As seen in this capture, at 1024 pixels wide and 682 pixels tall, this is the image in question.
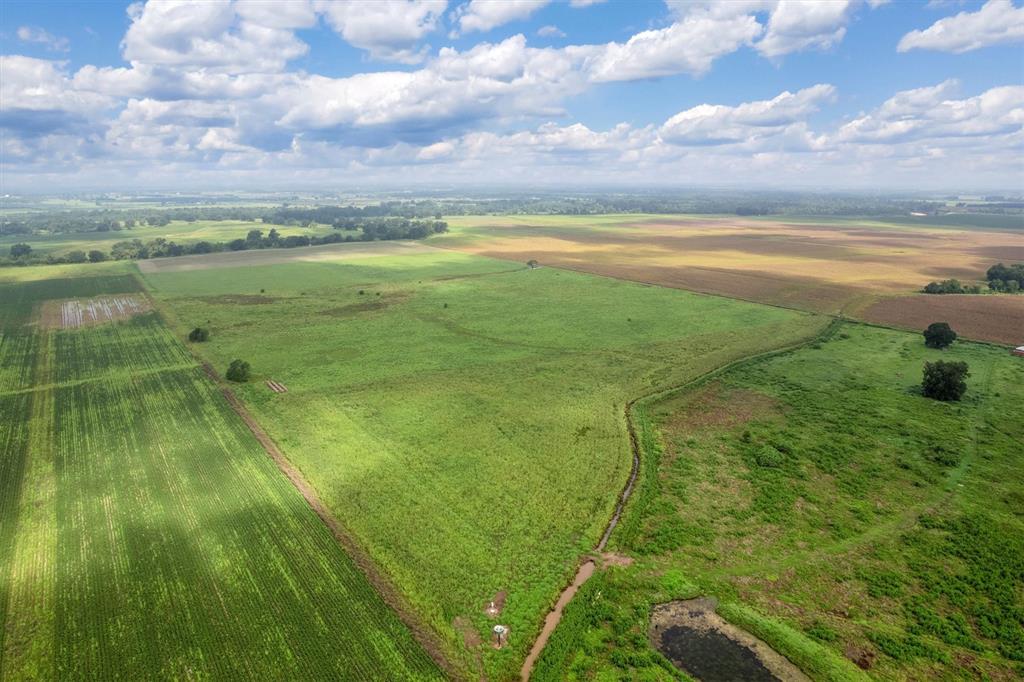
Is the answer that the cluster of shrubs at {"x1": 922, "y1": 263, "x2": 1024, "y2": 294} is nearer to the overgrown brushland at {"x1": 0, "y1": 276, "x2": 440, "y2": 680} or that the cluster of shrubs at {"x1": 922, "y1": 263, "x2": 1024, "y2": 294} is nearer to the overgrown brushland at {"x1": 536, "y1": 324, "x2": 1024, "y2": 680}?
the overgrown brushland at {"x1": 536, "y1": 324, "x2": 1024, "y2": 680}

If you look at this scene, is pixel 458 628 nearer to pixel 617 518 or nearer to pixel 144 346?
pixel 617 518

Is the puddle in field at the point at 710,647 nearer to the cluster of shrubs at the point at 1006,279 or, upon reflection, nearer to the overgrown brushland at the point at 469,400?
the overgrown brushland at the point at 469,400

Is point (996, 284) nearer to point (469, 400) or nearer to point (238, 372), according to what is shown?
point (469, 400)

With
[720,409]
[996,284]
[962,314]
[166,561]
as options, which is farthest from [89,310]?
[996,284]

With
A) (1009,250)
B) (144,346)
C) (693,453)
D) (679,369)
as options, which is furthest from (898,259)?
A: (144,346)

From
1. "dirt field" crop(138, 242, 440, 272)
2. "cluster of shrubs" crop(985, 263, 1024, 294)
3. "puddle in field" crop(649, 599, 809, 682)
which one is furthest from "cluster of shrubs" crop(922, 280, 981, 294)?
Answer: "dirt field" crop(138, 242, 440, 272)

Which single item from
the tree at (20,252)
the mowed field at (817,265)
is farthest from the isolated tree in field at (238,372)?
the tree at (20,252)
